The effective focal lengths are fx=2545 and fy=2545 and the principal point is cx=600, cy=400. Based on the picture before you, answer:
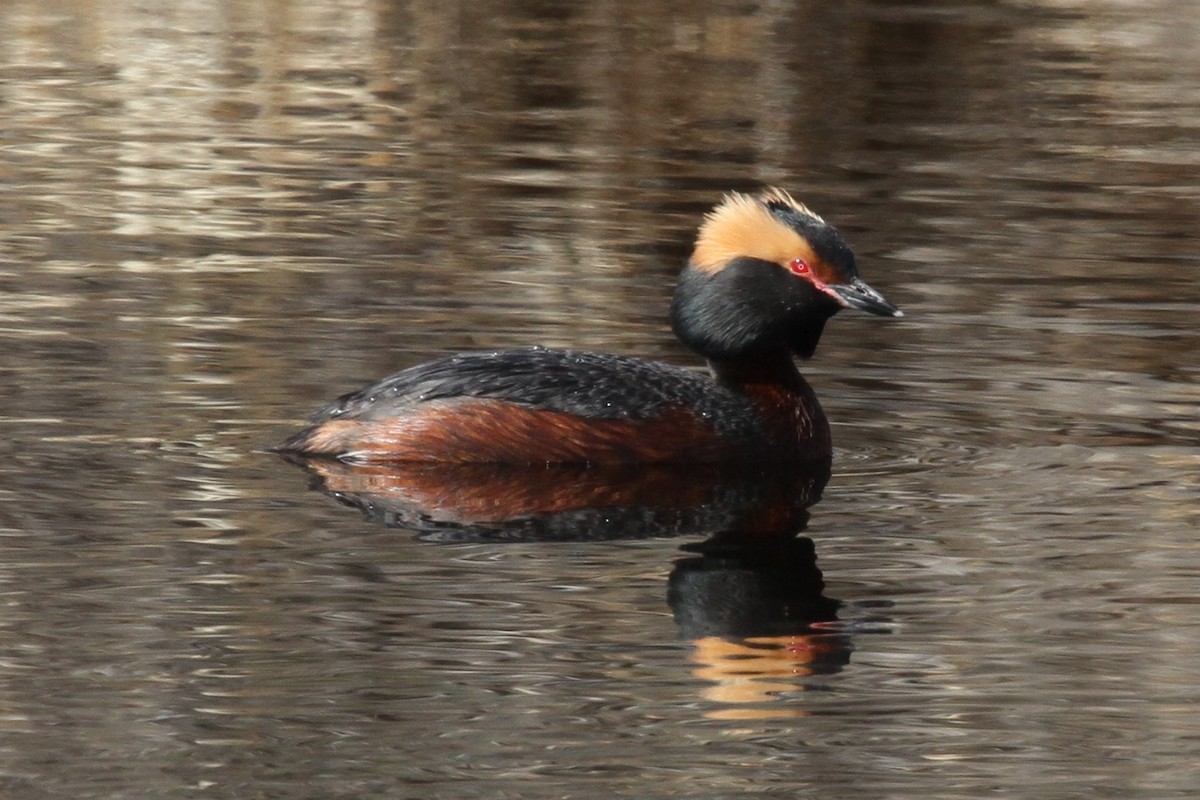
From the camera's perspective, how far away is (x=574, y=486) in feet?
32.2

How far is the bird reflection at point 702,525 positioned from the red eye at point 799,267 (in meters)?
0.78

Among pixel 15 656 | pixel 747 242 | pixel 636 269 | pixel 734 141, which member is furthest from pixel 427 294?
pixel 734 141

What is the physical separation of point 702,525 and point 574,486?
0.69 m

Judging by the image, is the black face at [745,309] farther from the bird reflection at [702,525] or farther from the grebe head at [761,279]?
the bird reflection at [702,525]

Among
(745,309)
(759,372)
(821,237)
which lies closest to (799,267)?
(821,237)

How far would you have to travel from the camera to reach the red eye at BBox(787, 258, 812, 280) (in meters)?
10.4

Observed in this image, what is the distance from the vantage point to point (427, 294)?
13.3m

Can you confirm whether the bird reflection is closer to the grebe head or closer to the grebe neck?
the grebe neck

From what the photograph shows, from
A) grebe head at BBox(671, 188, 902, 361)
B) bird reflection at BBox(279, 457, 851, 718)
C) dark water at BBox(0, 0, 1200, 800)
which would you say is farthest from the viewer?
grebe head at BBox(671, 188, 902, 361)

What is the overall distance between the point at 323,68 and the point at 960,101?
5.96m

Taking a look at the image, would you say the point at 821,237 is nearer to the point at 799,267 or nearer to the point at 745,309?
the point at 799,267

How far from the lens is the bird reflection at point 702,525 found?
7668 millimetres

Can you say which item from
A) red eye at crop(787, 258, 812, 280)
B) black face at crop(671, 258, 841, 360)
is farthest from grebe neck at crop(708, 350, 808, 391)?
red eye at crop(787, 258, 812, 280)

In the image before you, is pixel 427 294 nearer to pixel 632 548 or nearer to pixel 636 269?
pixel 636 269
